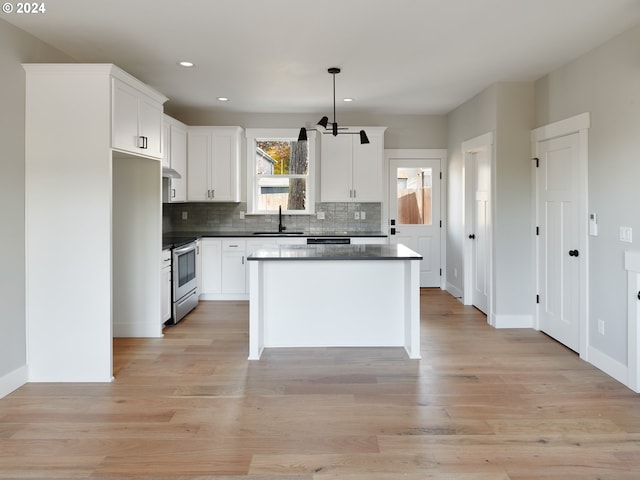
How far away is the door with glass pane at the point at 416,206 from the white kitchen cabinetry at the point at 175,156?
3.02 metres

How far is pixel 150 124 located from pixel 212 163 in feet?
7.29

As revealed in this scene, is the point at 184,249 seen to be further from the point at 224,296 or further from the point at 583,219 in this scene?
the point at 583,219

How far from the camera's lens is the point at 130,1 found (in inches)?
116

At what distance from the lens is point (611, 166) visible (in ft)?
11.5

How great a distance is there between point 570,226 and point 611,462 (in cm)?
233

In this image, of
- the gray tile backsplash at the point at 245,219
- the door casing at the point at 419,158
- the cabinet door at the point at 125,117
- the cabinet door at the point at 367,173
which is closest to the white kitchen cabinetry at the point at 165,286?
the cabinet door at the point at 125,117

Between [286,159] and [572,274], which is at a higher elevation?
[286,159]

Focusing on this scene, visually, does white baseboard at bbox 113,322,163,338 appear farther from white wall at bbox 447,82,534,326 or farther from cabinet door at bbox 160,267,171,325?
white wall at bbox 447,82,534,326

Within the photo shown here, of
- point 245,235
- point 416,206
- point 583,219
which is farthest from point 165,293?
point 583,219

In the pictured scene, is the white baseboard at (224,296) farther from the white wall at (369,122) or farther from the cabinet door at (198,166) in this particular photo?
the white wall at (369,122)

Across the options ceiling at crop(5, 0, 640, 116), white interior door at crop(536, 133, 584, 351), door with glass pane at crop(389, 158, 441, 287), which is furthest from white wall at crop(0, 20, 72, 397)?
door with glass pane at crop(389, 158, 441, 287)

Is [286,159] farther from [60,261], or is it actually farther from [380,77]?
[60,261]

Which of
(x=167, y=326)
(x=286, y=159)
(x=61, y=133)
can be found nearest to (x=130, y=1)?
(x=61, y=133)

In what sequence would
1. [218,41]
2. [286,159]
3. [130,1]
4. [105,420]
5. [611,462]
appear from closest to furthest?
[611,462] → [105,420] → [130,1] → [218,41] → [286,159]
